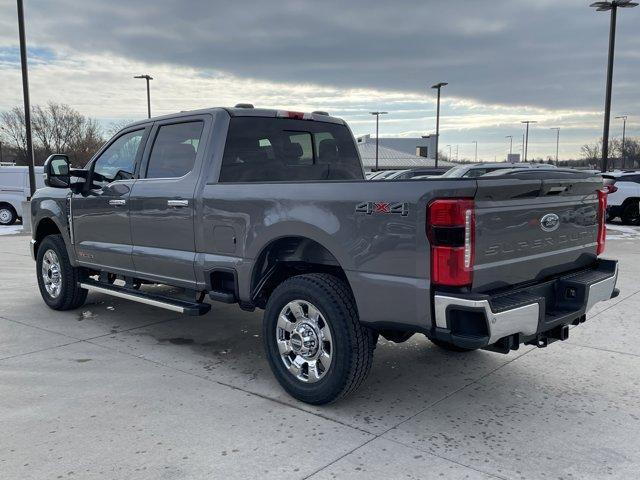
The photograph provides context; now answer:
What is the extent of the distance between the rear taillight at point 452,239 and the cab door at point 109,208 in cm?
326

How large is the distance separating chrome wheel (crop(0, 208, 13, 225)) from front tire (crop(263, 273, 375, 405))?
1729cm

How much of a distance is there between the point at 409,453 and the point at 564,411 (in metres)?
1.27

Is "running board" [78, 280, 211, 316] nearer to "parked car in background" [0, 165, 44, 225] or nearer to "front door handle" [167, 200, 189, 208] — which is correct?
"front door handle" [167, 200, 189, 208]

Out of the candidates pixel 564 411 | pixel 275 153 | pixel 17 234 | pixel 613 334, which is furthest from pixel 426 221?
pixel 17 234

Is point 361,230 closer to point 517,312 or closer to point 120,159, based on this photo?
point 517,312

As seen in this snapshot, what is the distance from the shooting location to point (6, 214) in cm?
1853

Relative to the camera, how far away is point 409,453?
3.28 meters

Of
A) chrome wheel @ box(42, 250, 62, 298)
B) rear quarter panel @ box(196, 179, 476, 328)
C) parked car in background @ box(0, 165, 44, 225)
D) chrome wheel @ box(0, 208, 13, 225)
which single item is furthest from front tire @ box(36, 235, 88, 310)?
chrome wheel @ box(0, 208, 13, 225)

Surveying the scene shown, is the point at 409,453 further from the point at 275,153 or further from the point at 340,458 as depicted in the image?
the point at 275,153

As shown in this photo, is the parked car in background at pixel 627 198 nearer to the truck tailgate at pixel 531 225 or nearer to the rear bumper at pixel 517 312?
the truck tailgate at pixel 531 225

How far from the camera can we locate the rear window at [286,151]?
4.84 m

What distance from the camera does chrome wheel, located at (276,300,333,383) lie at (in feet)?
12.7

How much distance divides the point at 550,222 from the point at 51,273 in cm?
553

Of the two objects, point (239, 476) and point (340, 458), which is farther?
point (340, 458)
